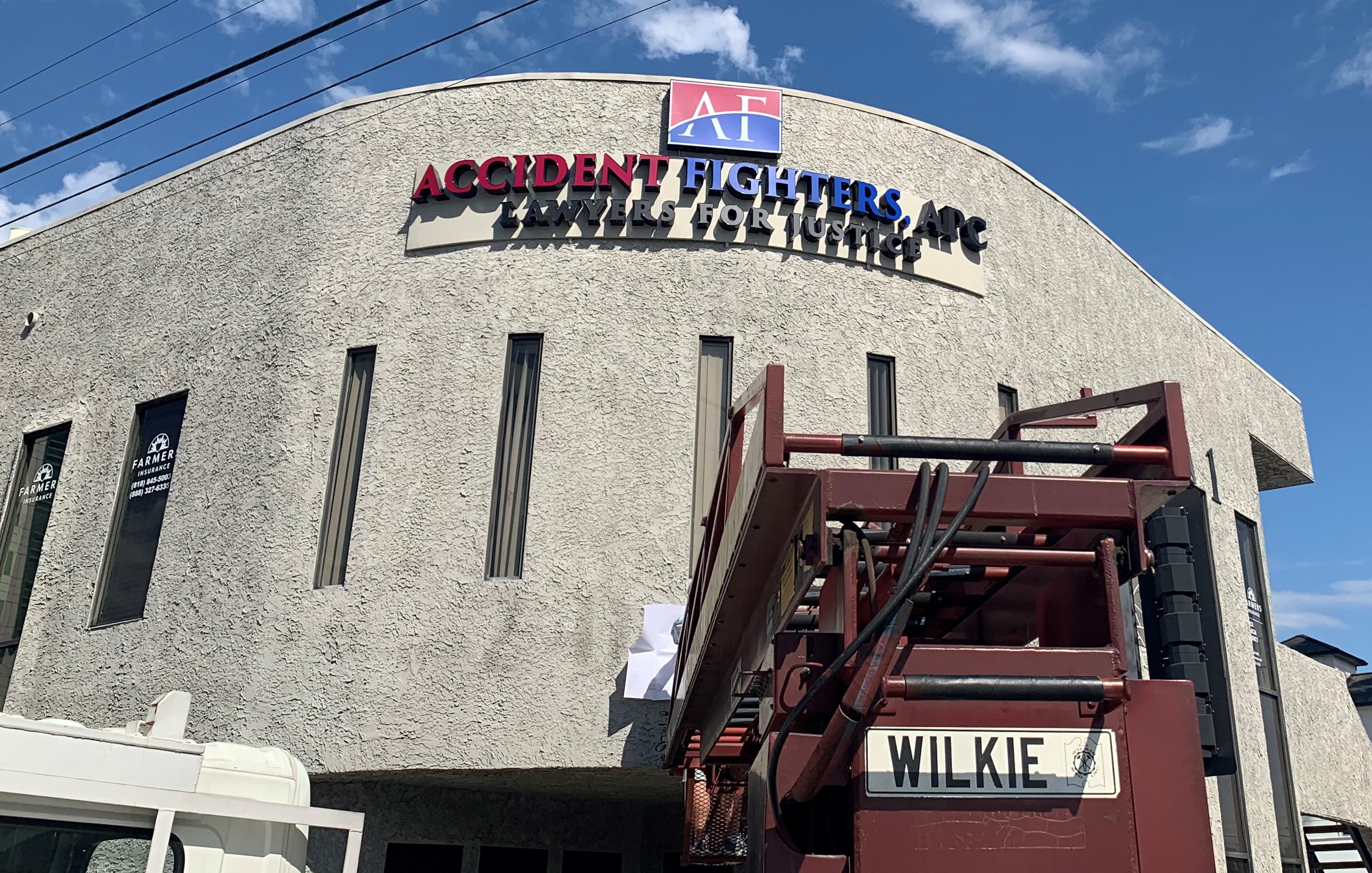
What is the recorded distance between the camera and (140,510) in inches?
512

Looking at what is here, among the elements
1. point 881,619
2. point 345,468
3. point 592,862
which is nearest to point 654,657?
point 592,862

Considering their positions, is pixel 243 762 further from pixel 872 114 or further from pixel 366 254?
pixel 872 114

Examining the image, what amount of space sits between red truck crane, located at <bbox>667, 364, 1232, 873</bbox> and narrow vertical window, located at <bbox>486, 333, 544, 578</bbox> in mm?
6649

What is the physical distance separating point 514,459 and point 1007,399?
567cm

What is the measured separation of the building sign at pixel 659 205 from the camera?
12.3 metres

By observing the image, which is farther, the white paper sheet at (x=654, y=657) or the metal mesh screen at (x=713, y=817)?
the white paper sheet at (x=654, y=657)

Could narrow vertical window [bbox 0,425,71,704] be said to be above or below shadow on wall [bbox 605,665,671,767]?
above

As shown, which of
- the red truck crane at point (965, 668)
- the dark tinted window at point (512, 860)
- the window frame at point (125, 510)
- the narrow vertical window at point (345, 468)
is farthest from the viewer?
the window frame at point (125, 510)

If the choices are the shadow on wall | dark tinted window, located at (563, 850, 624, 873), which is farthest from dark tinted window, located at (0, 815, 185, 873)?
dark tinted window, located at (563, 850, 624, 873)

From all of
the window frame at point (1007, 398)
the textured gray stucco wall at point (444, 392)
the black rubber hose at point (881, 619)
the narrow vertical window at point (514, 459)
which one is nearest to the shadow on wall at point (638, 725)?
the textured gray stucco wall at point (444, 392)

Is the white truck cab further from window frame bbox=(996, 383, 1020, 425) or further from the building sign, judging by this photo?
window frame bbox=(996, 383, 1020, 425)

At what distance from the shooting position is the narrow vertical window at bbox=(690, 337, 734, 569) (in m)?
11.3

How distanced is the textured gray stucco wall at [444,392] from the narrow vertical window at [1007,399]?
100 mm

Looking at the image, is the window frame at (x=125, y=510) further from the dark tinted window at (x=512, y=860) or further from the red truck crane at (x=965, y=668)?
the red truck crane at (x=965, y=668)
